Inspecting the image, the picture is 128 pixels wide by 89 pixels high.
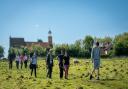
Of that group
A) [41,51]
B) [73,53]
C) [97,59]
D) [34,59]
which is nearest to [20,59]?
[34,59]

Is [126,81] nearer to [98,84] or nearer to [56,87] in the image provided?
[98,84]

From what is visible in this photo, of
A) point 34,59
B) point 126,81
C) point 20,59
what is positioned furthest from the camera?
point 20,59

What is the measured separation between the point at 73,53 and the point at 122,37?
115 ft

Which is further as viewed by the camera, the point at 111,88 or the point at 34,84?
the point at 34,84

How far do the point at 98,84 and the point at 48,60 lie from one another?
7794mm

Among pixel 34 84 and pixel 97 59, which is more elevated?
pixel 97 59

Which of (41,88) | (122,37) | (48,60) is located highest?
(122,37)

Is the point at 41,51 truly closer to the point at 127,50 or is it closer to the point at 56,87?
the point at 127,50

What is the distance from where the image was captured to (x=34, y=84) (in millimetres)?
27078

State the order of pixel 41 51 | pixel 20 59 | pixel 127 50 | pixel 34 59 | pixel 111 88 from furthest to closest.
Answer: pixel 41 51, pixel 127 50, pixel 20 59, pixel 34 59, pixel 111 88

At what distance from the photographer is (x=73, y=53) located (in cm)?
14925

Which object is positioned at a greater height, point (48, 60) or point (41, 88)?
point (48, 60)

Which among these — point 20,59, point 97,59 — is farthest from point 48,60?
point 20,59

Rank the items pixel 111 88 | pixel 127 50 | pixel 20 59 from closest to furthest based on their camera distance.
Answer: pixel 111 88 → pixel 20 59 → pixel 127 50
